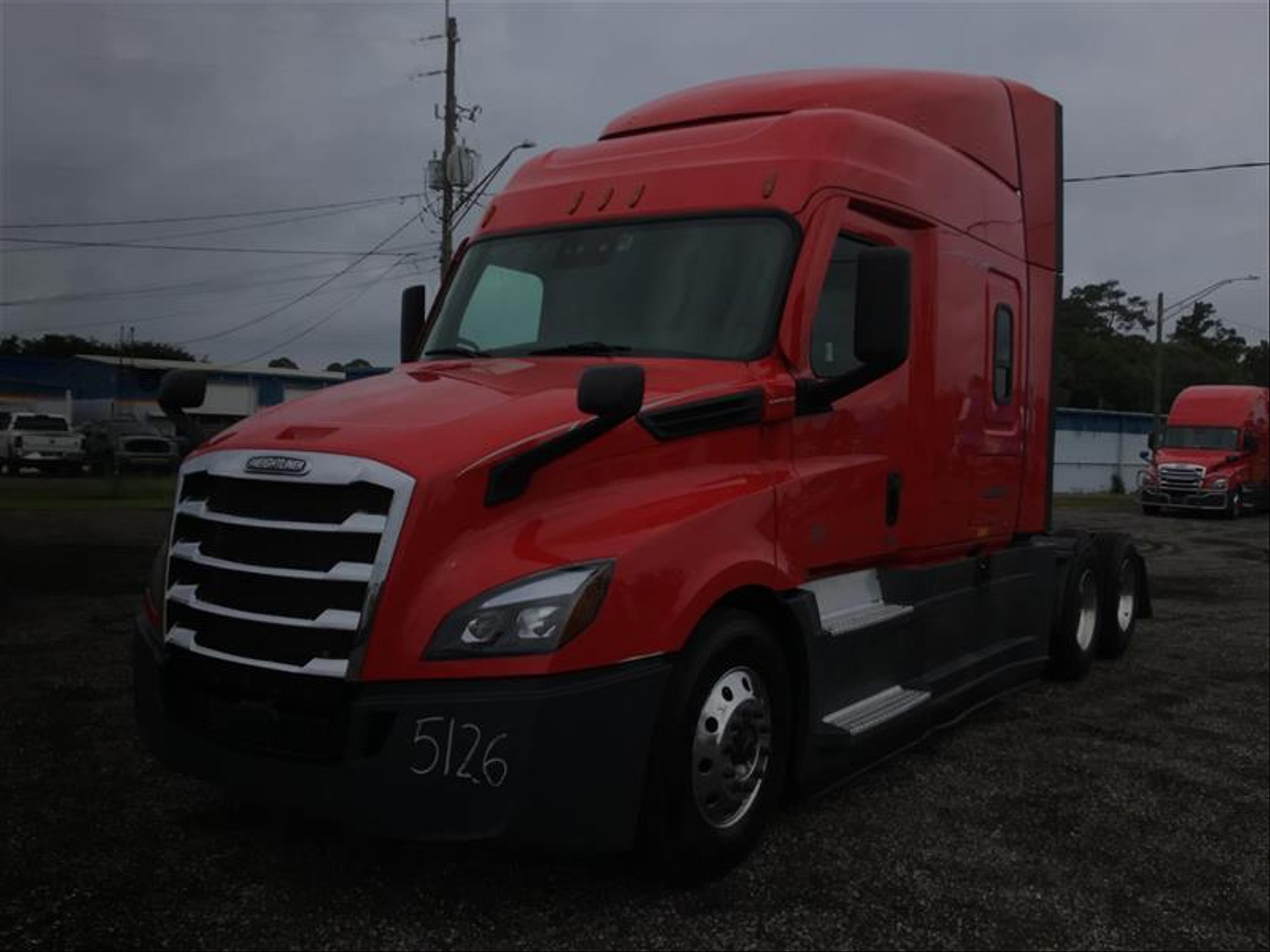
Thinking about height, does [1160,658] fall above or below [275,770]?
below

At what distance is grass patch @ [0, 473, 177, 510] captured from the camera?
67.7 feet

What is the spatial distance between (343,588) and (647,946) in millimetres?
1470

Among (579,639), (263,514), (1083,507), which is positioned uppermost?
(263,514)

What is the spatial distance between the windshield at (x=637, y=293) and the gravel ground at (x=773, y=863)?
2.02 meters

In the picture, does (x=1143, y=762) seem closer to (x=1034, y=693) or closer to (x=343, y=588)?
(x=1034, y=693)

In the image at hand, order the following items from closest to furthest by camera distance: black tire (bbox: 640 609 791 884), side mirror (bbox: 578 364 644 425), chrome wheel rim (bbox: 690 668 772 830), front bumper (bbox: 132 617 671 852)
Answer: front bumper (bbox: 132 617 671 852)
side mirror (bbox: 578 364 644 425)
black tire (bbox: 640 609 791 884)
chrome wheel rim (bbox: 690 668 772 830)

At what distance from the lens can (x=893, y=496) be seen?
4.87 meters

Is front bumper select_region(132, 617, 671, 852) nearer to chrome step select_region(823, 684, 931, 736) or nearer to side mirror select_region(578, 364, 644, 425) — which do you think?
side mirror select_region(578, 364, 644, 425)

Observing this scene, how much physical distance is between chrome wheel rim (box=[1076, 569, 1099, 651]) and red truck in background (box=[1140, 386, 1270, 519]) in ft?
63.7

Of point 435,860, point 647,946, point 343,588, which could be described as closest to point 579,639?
point 343,588

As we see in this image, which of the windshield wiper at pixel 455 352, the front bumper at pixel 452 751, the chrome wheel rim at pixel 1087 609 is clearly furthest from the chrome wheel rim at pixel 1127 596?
the front bumper at pixel 452 751

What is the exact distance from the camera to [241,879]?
363cm

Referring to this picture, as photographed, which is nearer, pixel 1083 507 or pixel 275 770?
pixel 275 770

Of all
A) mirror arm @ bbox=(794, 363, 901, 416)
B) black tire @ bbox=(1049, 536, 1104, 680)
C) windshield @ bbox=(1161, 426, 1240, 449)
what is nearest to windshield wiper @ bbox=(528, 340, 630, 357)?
mirror arm @ bbox=(794, 363, 901, 416)
